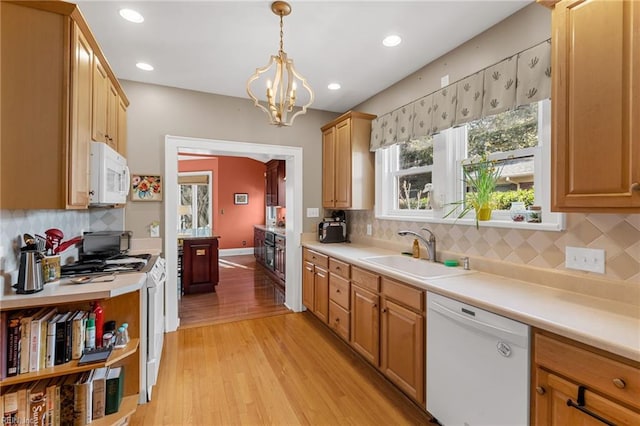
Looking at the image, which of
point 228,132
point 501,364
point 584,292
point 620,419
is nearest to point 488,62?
point 584,292

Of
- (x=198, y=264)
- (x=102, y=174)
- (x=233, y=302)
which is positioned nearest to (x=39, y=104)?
(x=102, y=174)

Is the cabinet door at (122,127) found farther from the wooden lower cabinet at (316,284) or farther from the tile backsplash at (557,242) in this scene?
the tile backsplash at (557,242)

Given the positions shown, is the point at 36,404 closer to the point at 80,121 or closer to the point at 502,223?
the point at 80,121

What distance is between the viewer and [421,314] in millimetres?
1902

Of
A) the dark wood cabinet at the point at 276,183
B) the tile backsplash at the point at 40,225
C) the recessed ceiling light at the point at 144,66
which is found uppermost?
the recessed ceiling light at the point at 144,66

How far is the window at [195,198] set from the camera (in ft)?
26.2

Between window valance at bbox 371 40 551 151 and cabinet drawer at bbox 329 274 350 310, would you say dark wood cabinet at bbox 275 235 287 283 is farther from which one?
window valance at bbox 371 40 551 151

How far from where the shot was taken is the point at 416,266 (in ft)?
8.65

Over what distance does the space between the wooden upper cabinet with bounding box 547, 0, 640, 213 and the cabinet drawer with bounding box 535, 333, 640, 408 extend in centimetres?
61

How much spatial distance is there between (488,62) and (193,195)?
24.9ft

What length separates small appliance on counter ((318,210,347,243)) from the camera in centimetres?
380

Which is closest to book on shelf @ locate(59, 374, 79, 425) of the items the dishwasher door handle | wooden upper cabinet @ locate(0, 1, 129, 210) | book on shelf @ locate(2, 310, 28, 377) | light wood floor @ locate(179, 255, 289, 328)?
book on shelf @ locate(2, 310, 28, 377)

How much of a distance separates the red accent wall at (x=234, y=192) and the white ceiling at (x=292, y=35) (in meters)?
4.92

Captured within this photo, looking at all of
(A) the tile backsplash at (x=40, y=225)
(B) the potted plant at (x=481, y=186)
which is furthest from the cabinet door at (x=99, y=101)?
(B) the potted plant at (x=481, y=186)
